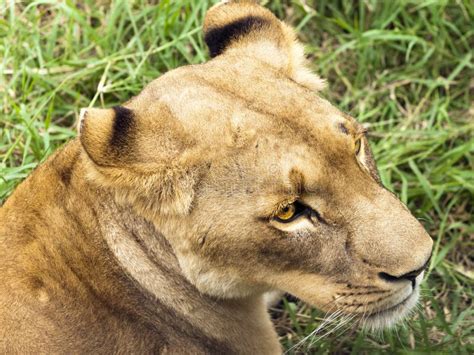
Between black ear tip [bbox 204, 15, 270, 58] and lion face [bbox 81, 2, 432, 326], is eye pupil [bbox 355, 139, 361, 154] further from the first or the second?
black ear tip [bbox 204, 15, 270, 58]

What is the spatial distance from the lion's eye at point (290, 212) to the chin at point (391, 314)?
58 cm

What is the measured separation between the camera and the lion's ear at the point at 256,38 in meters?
3.59

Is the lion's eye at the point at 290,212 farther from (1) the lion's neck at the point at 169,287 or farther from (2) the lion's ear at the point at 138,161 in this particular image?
(1) the lion's neck at the point at 169,287

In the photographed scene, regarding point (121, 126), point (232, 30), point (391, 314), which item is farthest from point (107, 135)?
point (391, 314)

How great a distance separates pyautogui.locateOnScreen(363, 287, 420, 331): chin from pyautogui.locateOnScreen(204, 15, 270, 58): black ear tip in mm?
1314

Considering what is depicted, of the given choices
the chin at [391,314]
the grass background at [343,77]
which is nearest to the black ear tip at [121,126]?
the chin at [391,314]

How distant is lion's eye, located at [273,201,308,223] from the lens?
10.2 feet

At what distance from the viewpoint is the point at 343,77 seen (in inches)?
227

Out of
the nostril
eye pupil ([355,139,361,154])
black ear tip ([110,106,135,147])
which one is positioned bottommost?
the nostril

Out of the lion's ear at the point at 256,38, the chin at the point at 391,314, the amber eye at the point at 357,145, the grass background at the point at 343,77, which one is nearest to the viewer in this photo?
the amber eye at the point at 357,145

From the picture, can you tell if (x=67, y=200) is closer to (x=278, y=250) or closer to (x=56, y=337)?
(x=56, y=337)

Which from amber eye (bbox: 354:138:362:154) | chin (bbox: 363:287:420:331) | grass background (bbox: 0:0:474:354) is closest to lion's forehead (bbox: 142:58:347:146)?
amber eye (bbox: 354:138:362:154)

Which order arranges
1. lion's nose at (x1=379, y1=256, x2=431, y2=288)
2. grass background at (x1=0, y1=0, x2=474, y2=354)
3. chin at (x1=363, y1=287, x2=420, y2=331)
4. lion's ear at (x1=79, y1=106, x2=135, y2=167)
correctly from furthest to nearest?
1. grass background at (x1=0, y1=0, x2=474, y2=354)
2. chin at (x1=363, y1=287, x2=420, y2=331)
3. lion's nose at (x1=379, y1=256, x2=431, y2=288)
4. lion's ear at (x1=79, y1=106, x2=135, y2=167)

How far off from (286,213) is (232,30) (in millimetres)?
963
